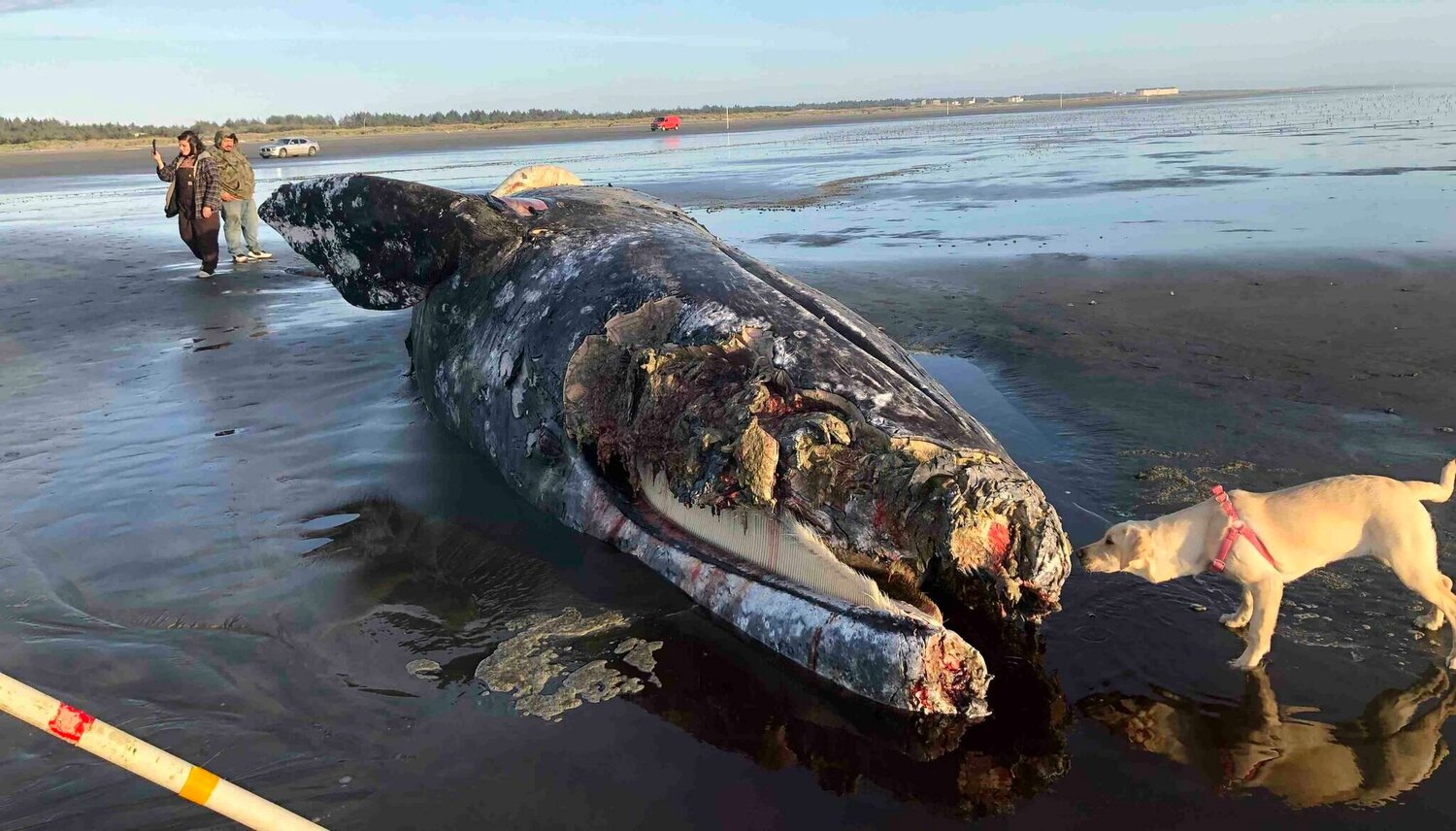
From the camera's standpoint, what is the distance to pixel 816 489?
13.5 ft

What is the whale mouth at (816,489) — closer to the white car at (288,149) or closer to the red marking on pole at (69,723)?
the red marking on pole at (69,723)

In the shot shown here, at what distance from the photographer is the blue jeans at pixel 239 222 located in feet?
57.2

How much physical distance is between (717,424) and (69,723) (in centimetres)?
274

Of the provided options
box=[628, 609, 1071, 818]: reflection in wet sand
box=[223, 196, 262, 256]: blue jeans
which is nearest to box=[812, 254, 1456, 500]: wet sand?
box=[628, 609, 1071, 818]: reflection in wet sand

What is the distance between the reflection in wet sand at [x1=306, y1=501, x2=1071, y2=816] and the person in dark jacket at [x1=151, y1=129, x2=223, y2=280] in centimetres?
1268

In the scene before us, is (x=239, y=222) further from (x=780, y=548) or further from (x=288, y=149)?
(x=288, y=149)

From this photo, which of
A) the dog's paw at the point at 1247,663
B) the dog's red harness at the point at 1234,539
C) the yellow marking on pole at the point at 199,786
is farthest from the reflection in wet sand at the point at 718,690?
the yellow marking on pole at the point at 199,786

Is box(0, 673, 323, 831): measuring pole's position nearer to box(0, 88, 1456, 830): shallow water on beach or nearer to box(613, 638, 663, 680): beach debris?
box(0, 88, 1456, 830): shallow water on beach

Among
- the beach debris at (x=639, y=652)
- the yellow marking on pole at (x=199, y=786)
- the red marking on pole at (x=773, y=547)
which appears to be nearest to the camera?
the yellow marking on pole at (x=199, y=786)

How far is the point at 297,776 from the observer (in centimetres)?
355

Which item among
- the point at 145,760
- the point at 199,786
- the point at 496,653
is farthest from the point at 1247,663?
the point at 145,760

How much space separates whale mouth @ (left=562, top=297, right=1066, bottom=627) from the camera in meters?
3.77

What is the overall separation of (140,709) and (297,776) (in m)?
1.00

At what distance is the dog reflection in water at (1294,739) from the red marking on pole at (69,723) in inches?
126
